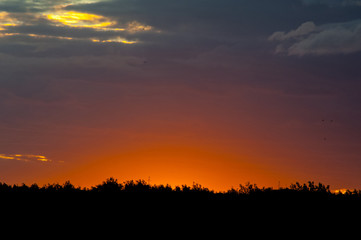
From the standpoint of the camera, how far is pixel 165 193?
160 feet

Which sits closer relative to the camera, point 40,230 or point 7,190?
point 40,230

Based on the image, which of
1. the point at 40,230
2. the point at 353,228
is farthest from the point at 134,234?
the point at 353,228

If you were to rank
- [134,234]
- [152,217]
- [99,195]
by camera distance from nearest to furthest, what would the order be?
[134,234], [152,217], [99,195]

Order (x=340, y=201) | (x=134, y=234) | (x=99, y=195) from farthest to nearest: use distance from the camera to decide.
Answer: (x=99, y=195) → (x=340, y=201) → (x=134, y=234)

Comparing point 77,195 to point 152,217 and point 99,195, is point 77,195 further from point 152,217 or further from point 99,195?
point 152,217

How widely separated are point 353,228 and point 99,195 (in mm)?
20752

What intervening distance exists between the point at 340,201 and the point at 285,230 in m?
7.66

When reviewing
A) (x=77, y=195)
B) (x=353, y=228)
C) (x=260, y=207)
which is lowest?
(x=353, y=228)

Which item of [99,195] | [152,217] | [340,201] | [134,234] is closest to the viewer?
[134,234]

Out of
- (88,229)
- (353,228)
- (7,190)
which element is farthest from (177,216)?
(7,190)

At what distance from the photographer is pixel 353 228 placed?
38.4 m

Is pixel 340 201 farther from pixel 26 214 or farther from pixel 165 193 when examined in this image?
pixel 26 214

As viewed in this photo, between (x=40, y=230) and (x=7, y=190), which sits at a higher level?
(x=7, y=190)

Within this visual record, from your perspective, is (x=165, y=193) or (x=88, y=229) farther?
(x=165, y=193)
